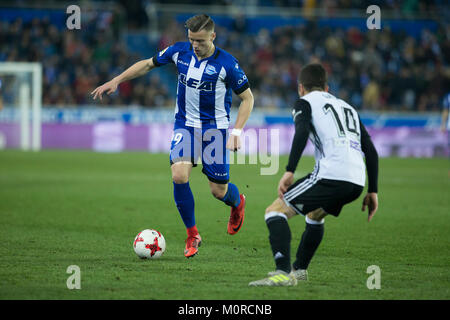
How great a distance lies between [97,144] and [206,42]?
18673 millimetres

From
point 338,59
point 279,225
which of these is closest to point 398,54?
point 338,59

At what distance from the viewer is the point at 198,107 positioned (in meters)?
7.30

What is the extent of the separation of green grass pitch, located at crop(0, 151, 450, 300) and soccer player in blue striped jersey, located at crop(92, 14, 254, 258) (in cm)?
76

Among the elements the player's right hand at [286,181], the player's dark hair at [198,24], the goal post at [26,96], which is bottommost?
the player's right hand at [286,181]

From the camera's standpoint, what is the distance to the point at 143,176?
16578 millimetres

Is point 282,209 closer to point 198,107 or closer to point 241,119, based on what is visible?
point 241,119

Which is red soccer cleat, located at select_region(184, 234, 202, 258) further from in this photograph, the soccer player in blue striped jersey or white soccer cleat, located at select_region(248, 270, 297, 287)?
white soccer cleat, located at select_region(248, 270, 297, 287)

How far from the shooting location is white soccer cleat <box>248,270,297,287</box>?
213 inches

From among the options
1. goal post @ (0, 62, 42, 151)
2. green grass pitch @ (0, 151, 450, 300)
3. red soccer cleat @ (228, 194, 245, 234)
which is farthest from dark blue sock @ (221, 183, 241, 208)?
goal post @ (0, 62, 42, 151)

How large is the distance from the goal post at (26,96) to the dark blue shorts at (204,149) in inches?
710

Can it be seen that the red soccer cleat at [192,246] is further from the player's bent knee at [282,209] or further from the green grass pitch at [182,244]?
the player's bent knee at [282,209]

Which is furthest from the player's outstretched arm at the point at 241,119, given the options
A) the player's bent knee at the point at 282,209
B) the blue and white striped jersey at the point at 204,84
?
the player's bent knee at the point at 282,209

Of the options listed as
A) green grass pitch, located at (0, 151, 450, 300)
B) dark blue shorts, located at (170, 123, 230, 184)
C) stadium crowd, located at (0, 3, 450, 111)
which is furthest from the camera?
stadium crowd, located at (0, 3, 450, 111)

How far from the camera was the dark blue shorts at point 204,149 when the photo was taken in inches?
283
